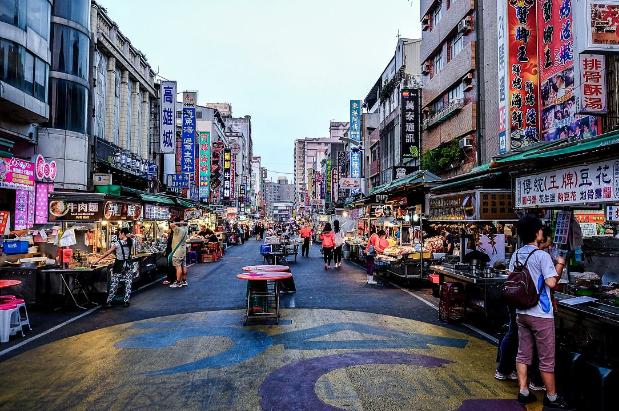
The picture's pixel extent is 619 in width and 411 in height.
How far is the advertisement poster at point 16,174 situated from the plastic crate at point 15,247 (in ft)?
4.98

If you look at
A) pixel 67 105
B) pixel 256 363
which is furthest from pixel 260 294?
pixel 67 105

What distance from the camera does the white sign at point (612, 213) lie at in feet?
36.6

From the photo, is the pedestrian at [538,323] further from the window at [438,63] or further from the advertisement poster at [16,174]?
the window at [438,63]

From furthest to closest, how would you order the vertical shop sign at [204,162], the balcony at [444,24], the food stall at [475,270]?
the vertical shop sign at [204,162], the balcony at [444,24], the food stall at [475,270]

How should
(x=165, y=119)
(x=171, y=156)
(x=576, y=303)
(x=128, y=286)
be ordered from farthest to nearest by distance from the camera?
(x=171, y=156) < (x=165, y=119) < (x=128, y=286) < (x=576, y=303)

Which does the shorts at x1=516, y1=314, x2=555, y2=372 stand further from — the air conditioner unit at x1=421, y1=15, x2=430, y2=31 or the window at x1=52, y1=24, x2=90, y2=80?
the air conditioner unit at x1=421, y1=15, x2=430, y2=31

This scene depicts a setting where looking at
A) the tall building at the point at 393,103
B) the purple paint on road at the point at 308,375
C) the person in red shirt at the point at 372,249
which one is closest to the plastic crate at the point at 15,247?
the purple paint on road at the point at 308,375

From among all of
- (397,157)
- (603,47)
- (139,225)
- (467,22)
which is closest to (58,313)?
(139,225)

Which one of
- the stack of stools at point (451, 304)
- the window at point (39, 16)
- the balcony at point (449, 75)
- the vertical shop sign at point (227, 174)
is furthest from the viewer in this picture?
the vertical shop sign at point (227, 174)

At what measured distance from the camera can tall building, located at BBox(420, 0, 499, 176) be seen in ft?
65.5

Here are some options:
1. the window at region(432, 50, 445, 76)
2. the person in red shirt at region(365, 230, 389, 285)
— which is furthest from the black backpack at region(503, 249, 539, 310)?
the window at region(432, 50, 445, 76)

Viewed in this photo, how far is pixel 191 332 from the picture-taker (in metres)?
8.92

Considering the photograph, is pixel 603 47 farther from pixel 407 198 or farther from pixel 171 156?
pixel 171 156

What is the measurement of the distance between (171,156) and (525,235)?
34044 mm
